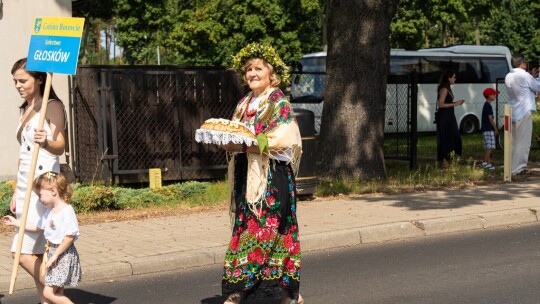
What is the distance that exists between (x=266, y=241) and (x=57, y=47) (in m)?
2.07

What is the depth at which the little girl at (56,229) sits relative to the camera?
6445 mm

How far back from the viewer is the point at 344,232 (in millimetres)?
10445

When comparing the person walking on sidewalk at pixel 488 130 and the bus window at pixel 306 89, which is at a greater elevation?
the bus window at pixel 306 89

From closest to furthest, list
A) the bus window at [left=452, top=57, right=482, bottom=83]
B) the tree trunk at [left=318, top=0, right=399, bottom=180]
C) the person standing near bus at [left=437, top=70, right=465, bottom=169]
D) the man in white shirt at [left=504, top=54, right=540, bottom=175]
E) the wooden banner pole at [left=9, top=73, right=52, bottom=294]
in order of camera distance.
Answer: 1. the wooden banner pole at [left=9, top=73, right=52, bottom=294]
2. the tree trunk at [left=318, top=0, right=399, bottom=180]
3. the man in white shirt at [left=504, top=54, right=540, bottom=175]
4. the person standing near bus at [left=437, top=70, right=465, bottom=169]
5. the bus window at [left=452, top=57, right=482, bottom=83]

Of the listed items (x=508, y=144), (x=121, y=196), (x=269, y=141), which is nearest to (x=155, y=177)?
(x=121, y=196)

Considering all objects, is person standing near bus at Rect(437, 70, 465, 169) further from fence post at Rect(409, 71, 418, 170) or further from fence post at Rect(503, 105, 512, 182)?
fence post at Rect(503, 105, 512, 182)

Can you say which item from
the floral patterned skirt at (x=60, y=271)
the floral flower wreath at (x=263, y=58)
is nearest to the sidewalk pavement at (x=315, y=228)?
the floral patterned skirt at (x=60, y=271)

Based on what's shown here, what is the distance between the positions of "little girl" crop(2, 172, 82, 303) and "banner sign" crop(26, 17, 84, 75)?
2.72 ft

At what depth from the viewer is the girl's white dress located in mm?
6465

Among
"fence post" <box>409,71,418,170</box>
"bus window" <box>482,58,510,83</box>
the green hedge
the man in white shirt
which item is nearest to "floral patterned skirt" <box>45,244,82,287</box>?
the green hedge

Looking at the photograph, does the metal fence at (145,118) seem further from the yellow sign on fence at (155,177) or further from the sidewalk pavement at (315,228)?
the sidewalk pavement at (315,228)

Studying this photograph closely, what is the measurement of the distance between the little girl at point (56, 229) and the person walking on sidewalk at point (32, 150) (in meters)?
0.14

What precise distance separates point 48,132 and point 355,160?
897 centimetres

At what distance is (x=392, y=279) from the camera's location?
8.54m
